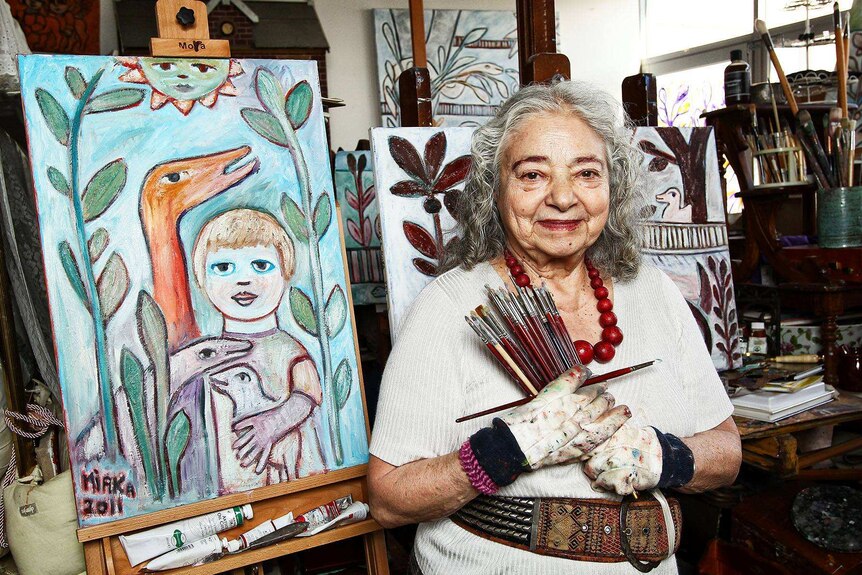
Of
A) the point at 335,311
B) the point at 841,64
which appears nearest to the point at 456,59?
the point at 841,64

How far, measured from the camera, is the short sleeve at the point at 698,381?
1.47 meters

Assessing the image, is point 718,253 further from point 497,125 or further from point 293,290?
point 293,290

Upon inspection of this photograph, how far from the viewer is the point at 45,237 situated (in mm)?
1449

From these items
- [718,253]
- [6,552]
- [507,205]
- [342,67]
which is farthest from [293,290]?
[342,67]

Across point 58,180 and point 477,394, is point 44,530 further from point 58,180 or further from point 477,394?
point 477,394

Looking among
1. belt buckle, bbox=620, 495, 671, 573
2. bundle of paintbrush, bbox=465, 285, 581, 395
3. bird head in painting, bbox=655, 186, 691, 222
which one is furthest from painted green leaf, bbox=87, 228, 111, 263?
bird head in painting, bbox=655, 186, 691, 222

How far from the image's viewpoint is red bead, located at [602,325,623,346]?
1.43 meters

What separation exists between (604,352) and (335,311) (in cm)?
68

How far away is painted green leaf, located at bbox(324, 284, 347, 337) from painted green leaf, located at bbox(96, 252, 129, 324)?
1.53 ft

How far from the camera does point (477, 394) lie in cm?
134

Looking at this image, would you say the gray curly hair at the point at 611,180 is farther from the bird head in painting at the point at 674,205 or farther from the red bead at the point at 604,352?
the bird head in painting at the point at 674,205

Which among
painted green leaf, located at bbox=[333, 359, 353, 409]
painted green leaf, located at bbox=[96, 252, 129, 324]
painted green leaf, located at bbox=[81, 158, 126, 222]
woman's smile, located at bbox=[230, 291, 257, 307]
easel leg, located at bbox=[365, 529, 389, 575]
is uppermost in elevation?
painted green leaf, located at bbox=[81, 158, 126, 222]

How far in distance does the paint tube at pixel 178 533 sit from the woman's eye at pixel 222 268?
21.7 inches

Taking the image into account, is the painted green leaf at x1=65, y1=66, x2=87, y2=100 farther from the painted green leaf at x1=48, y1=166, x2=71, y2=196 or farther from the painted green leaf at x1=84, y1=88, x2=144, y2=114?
the painted green leaf at x1=48, y1=166, x2=71, y2=196
